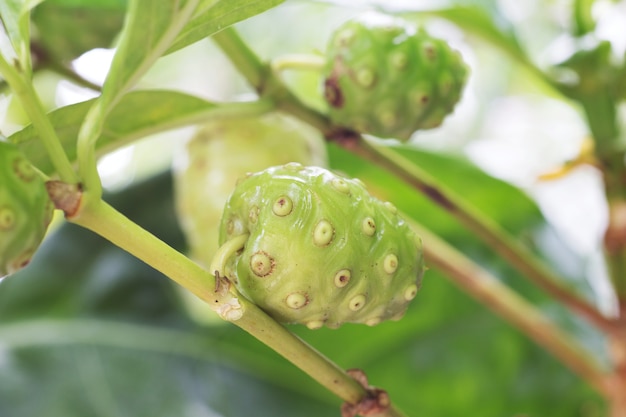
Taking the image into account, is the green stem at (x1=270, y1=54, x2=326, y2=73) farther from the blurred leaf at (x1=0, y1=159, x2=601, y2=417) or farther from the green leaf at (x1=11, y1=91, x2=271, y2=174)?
the blurred leaf at (x1=0, y1=159, x2=601, y2=417)

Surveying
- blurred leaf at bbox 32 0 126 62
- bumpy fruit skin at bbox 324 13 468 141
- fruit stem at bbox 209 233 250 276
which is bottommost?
bumpy fruit skin at bbox 324 13 468 141

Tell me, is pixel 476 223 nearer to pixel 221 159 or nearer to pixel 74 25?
pixel 221 159

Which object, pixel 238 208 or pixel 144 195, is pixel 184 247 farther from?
pixel 238 208

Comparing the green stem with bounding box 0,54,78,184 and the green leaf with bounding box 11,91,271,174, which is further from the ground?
the green stem with bounding box 0,54,78,184

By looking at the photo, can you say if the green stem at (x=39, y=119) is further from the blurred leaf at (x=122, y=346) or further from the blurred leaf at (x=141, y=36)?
the blurred leaf at (x=122, y=346)

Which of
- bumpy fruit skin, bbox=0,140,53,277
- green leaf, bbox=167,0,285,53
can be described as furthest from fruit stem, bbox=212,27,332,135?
bumpy fruit skin, bbox=0,140,53,277

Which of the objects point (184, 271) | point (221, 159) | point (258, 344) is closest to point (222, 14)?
point (184, 271)
